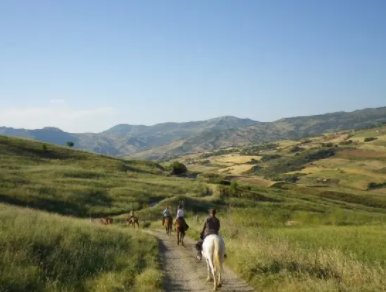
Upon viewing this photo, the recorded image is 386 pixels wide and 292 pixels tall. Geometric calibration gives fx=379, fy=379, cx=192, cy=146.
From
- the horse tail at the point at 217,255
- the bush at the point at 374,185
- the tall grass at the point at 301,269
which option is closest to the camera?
the tall grass at the point at 301,269

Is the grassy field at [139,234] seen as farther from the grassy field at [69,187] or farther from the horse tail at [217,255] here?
the horse tail at [217,255]

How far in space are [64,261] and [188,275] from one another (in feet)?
17.3

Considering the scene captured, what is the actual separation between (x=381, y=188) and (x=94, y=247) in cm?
12668

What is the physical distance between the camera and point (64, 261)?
14289 mm

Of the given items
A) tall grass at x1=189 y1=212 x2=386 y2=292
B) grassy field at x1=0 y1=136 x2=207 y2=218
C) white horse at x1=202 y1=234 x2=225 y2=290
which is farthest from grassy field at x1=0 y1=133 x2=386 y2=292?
white horse at x1=202 y1=234 x2=225 y2=290

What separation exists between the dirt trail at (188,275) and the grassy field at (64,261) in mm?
719

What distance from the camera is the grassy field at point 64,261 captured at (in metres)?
11.6

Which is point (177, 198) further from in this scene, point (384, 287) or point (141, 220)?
point (384, 287)

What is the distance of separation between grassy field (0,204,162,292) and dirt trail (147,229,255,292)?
28.3 inches

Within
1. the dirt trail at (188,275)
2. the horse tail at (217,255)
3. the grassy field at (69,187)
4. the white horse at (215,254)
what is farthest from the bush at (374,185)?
the horse tail at (217,255)

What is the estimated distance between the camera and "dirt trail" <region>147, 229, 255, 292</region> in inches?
549

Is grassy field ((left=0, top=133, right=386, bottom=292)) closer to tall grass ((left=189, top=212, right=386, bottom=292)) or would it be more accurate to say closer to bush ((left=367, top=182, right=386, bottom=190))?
tall grass ((left=189, top=212, right=386, bottom=292))

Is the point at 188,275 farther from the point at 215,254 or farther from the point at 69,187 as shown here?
the point at 69,187

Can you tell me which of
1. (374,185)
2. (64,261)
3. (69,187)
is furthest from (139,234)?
(374,185)
